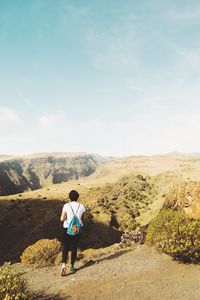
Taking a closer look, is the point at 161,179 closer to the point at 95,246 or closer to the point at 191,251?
the point at 95,246

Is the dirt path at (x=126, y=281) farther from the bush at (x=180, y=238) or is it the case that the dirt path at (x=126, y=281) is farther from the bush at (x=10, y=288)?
the bush at (x=10, y=288)

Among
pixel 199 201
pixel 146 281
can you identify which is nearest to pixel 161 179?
pixel 199 201

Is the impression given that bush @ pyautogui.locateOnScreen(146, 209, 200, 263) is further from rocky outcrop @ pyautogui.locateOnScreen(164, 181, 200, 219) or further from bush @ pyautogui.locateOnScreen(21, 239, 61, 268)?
bush @ pyautogui.locateOnScreen(21, 239, 61, 268)

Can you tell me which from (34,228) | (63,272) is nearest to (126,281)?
(63,272)

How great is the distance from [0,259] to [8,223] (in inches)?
433

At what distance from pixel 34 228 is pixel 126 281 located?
30360 millimetres

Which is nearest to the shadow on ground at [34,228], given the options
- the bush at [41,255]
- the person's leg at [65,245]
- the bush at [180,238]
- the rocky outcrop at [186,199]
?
the bush at [41,255]

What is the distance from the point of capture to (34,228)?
126 feet

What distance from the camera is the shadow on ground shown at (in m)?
34.8

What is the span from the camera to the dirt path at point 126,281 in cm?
847

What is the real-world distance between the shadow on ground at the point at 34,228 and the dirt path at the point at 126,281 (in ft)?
69.3

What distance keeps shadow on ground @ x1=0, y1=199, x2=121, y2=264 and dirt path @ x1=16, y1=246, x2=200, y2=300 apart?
21128mm

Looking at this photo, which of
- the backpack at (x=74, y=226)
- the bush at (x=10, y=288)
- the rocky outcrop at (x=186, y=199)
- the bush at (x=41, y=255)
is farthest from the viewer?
the rocky outcrop at (x=186, y=199)

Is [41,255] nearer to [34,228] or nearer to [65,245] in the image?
[65,245]
